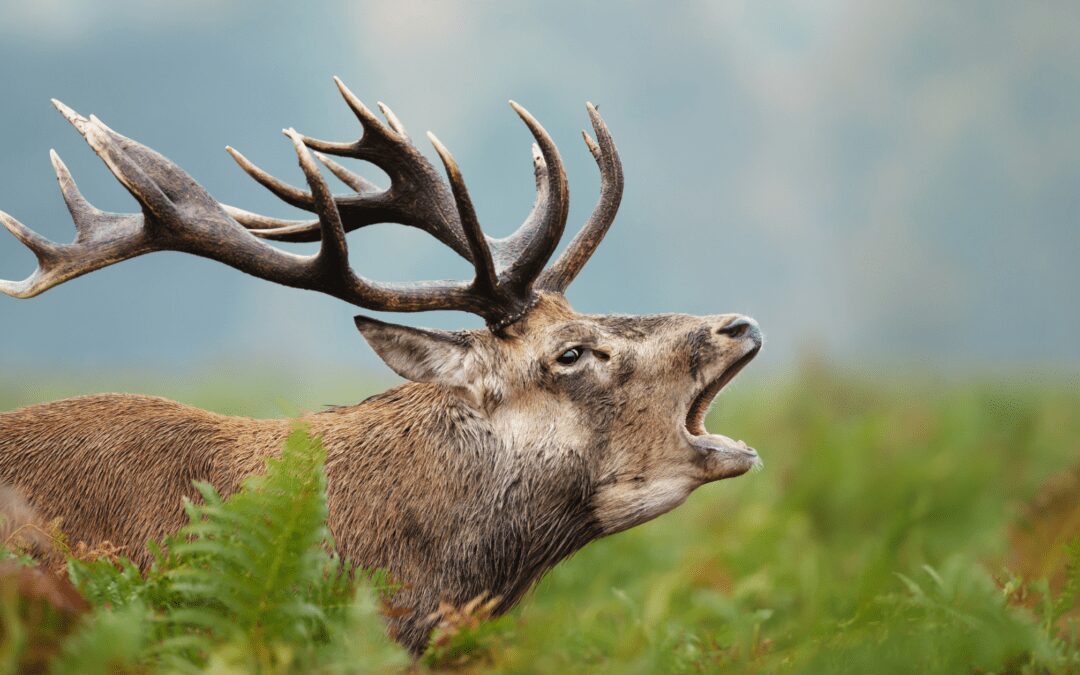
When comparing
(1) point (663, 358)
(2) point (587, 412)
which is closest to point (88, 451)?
(2) point (587, 412)

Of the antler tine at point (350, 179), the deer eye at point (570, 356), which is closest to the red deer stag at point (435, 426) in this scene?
the deer eye at point (570, 356)

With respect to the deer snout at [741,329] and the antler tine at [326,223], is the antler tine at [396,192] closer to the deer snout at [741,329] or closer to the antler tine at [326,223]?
the antler tine at [326,223]

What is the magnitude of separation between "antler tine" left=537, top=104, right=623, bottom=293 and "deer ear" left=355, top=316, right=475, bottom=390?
2.66 feet

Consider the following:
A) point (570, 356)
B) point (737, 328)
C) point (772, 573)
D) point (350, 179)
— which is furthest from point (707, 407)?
point (772, 573)

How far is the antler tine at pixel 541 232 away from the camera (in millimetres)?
4156

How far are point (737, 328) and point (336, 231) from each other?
1652mm

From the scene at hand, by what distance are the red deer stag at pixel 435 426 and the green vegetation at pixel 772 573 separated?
28 cm

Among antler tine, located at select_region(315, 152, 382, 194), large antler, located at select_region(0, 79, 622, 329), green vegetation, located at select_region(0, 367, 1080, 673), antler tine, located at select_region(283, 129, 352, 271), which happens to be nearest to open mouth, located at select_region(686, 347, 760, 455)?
green vegetation, located at select_region(0, 367, 1080, 673)

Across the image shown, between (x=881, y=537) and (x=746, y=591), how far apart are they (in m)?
2.92

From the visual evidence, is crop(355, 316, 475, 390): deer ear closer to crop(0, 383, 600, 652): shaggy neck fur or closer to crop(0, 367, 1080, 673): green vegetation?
crop(0, 383, 600, 652): shaggy neck fur

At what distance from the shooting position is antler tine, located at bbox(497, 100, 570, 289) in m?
4.16

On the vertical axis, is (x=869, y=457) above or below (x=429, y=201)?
below

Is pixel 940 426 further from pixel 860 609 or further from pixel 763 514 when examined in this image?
pixel 860 609

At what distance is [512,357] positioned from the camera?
3975mm
